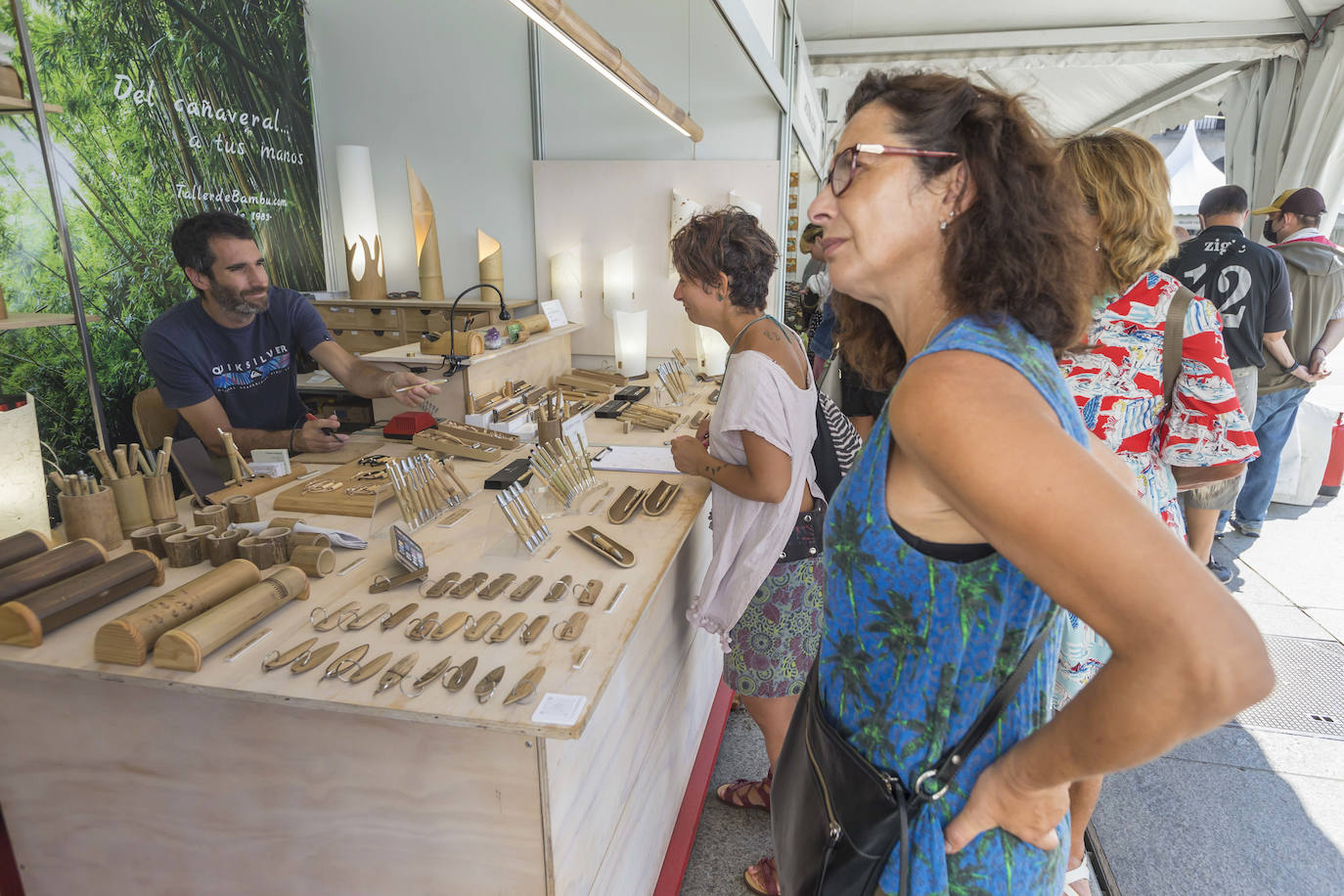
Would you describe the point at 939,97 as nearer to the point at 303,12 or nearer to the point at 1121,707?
the point at 1121,707

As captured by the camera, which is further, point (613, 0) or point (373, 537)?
point (613, 0)

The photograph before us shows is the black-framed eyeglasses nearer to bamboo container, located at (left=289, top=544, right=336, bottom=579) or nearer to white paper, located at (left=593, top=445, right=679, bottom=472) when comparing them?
bamboo container, located at (left=289, top=544, right=336, bottom=579)

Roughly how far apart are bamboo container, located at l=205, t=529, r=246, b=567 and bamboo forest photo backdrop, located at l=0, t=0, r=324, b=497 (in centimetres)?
252

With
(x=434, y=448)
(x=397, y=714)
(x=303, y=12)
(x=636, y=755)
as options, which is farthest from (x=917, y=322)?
(x=303, y=12)

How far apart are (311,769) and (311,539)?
2.17 ft

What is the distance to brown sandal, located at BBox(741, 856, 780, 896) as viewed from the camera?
2.20 meters

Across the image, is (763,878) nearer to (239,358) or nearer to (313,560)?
(313,560)

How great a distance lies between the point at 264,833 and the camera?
1446 mm

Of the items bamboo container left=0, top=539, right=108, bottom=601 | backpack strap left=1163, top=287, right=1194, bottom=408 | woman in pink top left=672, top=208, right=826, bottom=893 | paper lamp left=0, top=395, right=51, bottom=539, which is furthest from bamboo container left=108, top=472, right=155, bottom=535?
backpack strap left=1163, top=287, right=1194, bottom=408

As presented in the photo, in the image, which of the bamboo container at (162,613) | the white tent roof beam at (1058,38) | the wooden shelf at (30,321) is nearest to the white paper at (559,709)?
the bamboo container at (162,613)

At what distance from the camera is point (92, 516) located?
73.0 inches

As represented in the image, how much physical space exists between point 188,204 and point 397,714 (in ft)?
14.2

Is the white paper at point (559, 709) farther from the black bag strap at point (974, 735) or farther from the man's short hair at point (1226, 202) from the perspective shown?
the man's short hair at point (1226, 202)

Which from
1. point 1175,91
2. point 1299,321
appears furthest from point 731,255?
point 1175,91
